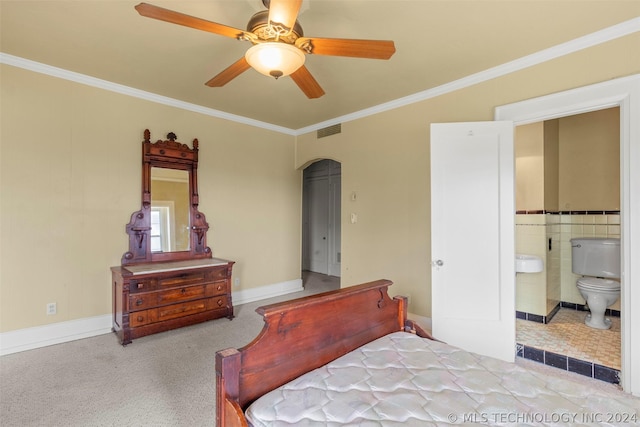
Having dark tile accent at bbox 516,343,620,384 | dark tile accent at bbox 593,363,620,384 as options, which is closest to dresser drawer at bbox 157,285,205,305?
dark tile accent at bbox 516,343,620,384

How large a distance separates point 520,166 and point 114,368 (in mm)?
4832

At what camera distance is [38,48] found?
271cm

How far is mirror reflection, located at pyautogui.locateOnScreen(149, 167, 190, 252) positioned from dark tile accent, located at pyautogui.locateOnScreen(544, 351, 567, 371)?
13.1 ft

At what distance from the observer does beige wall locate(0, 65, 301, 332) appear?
2.92 metres

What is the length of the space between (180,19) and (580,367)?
380 centimetres

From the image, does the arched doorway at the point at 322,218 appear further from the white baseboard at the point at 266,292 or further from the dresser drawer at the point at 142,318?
the dresser drawer at the point at 142,318

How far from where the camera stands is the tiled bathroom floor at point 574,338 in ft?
8.75

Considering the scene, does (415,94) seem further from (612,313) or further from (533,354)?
(612,313)

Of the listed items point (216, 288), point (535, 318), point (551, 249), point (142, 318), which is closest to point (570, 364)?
point (535, 318)

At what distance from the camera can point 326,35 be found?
2.45 metres

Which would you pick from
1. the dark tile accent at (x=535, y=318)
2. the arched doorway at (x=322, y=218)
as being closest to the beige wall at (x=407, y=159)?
the dark tile accent at (x=535, y=318)

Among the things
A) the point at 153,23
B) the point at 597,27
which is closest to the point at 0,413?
the point at 153,23

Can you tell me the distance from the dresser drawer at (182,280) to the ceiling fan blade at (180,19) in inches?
99.9

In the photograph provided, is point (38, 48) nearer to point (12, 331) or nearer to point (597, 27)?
point (12, 331)
